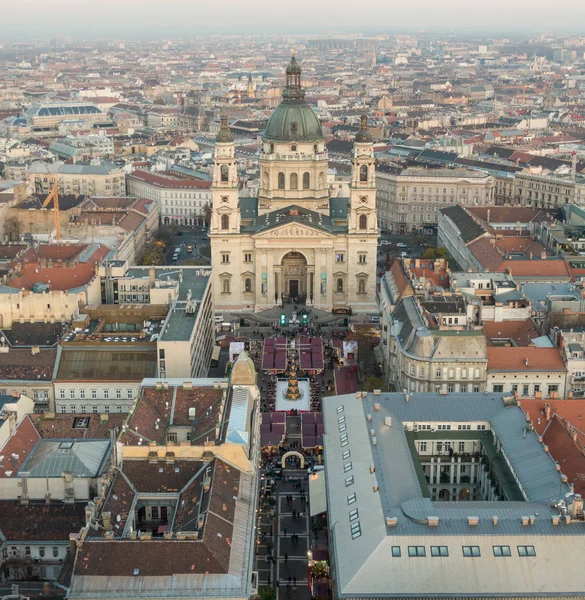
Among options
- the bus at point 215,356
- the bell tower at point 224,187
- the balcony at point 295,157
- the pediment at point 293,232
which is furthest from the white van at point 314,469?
the balcony at point 295,157

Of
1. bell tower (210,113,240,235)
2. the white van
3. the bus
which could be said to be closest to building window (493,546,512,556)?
the white van

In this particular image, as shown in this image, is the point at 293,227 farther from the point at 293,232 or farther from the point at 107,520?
the point at 107,520

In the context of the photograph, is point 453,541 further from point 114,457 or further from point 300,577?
point 114,457

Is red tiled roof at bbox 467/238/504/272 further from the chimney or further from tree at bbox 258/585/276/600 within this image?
the chimney

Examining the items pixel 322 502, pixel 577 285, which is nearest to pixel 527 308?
pixel 577 285

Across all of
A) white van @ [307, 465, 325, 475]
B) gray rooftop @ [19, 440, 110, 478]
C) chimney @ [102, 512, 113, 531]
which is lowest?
white van @ [307, 465, 325, 475]

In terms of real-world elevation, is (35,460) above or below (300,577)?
above

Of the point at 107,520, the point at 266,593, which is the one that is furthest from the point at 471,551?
the point at 107,520
